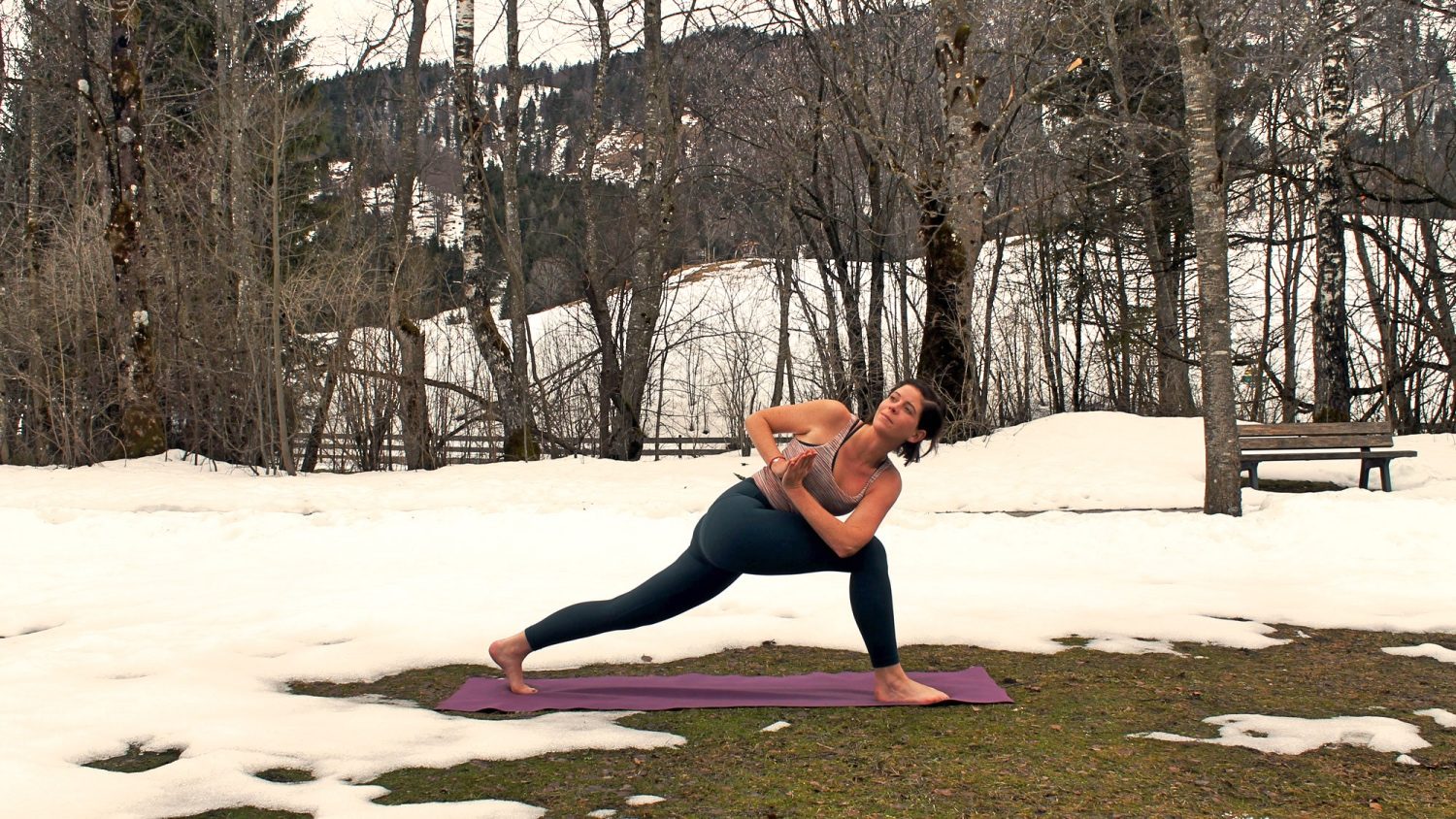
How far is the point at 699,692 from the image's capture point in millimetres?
4770

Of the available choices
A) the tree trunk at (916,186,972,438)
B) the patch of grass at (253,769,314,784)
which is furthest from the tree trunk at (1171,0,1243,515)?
the patch of grass at (253,769,314,784)

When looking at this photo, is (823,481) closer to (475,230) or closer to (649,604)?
(649,604)

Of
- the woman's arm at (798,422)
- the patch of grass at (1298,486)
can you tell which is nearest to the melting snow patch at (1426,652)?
the woman's arm at (798,422)

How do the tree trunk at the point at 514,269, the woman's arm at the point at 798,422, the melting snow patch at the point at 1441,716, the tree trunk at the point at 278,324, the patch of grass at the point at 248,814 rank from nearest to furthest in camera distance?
1. the patch of grass at the point at 248,814
2. the melting snow patch at the point at 1441,716
3. the woman's arm at the point at 798,422
4. the tree trunk at the point at 278,324
5. the tree trunk at the point at 514,269

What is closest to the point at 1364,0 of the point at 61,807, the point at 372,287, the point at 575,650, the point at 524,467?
the point at 524,467

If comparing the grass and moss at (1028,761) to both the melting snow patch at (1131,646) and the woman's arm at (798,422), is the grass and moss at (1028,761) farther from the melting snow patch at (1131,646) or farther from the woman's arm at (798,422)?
the woman's arm at (798,422)

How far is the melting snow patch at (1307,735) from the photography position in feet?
12.9

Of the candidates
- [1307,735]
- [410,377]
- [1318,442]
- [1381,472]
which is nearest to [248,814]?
[1307,735]

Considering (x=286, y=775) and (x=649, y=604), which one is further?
(x=649, y=604)

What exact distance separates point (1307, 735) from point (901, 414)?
174cm

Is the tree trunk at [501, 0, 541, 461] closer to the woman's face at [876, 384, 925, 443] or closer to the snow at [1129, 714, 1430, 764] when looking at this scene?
the woman's face at [876, 384, 925, 443]

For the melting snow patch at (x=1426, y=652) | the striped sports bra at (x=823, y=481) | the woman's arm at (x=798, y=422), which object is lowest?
the melting snow patch at (x=1426, y=652)

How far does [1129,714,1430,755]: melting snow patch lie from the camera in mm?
3920

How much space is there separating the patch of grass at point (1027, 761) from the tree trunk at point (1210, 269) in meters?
4.84
